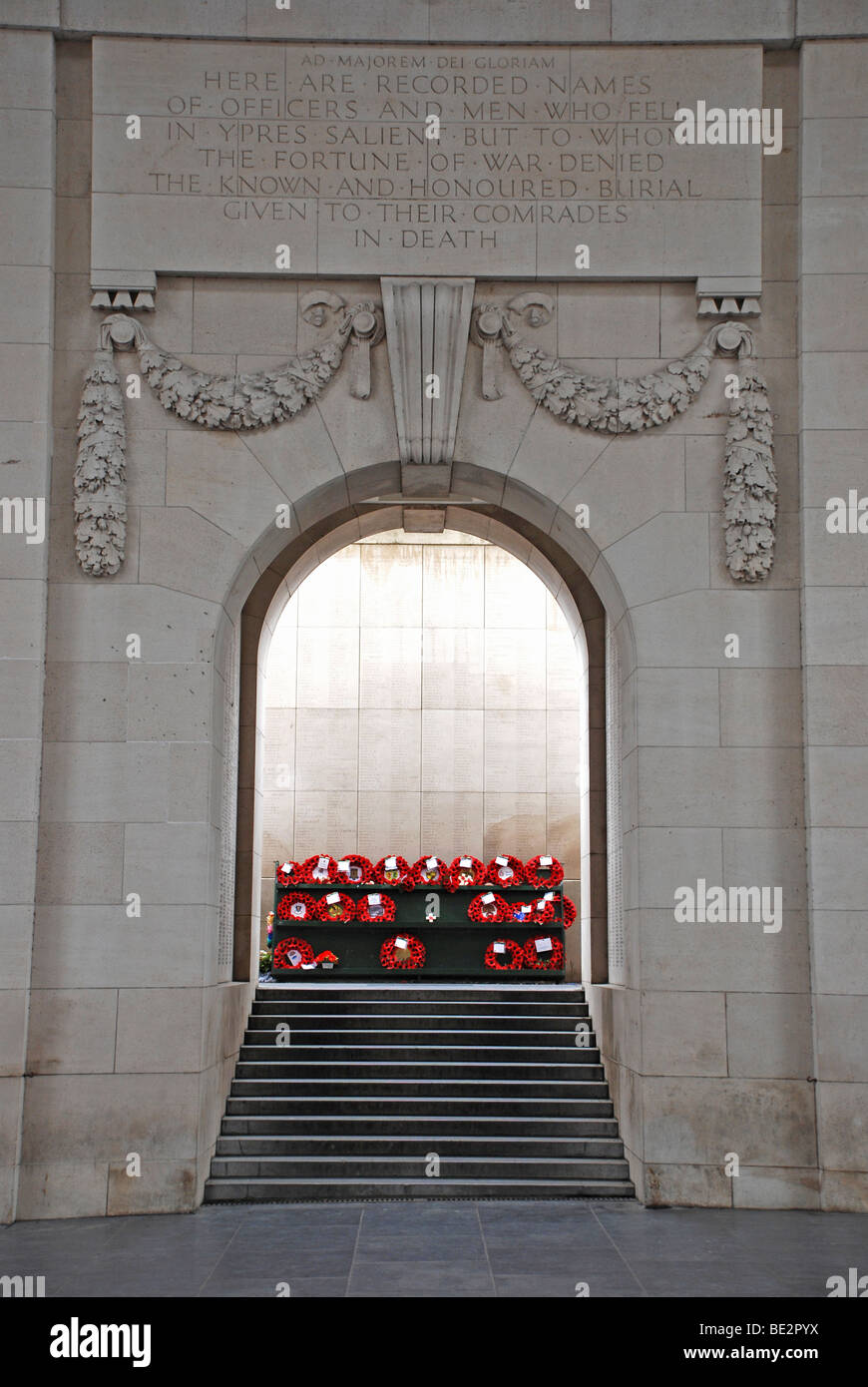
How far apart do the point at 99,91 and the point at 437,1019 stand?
8.78m

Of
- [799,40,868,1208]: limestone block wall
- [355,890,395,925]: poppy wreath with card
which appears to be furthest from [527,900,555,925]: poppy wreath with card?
[799,40,868,1208]: limestone block wall

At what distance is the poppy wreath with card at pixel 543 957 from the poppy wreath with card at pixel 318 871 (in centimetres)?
249

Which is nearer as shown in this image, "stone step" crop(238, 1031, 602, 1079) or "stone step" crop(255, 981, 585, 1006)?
"stone step" crop(238, 1031, 602, 1079)

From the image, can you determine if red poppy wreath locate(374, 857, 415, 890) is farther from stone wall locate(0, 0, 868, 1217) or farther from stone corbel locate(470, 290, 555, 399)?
stone corbel locate(470, 290, 555, 399)

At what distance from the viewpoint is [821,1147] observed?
10062 millimetres

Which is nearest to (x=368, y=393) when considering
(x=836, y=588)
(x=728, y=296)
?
(x=728, y=296)

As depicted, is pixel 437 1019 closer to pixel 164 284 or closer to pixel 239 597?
pixel 239 597

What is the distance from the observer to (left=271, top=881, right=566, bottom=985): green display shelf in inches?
636

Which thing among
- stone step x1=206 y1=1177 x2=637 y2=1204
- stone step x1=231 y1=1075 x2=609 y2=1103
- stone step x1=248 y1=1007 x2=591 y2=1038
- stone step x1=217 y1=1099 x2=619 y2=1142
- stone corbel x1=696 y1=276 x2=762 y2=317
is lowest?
stone step x1=206 y1=1177 x2=637 y2=1204

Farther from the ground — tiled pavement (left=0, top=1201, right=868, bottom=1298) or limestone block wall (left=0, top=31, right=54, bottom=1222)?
limestone block wall (left=0, top=31, right=54, bottom=1222)

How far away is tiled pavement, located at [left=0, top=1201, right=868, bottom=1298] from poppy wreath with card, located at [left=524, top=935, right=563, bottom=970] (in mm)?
6048

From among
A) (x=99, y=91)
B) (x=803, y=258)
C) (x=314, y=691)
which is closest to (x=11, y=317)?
(x=99, y=91)

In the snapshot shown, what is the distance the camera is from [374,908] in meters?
16.3
